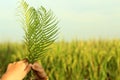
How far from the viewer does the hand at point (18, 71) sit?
1.56 m

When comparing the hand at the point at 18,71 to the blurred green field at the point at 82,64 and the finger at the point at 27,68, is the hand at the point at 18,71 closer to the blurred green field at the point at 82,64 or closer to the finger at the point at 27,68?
the finger at the point at 27,68

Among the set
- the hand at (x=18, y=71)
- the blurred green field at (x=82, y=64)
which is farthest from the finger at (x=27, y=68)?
the blurred green field at (x=82, y=64)

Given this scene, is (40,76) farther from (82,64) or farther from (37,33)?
(82,64)

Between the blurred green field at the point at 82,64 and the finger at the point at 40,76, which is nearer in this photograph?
the finger at the point at 40,76

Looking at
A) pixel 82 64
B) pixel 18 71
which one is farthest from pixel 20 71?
pixel 82 64

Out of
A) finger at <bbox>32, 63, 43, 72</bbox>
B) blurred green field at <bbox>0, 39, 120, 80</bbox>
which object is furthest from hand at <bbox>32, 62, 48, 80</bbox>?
blurred green field at <bbox>0, 39, 120, 80</bbox>

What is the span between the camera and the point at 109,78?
21.2 ft

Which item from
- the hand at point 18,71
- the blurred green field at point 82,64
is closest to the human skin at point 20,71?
the hand at point 18,71

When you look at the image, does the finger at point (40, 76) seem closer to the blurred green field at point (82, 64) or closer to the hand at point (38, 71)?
the hand at point (38, 71)

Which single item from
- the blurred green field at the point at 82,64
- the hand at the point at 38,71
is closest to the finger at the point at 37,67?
the hand at the point at 38,71

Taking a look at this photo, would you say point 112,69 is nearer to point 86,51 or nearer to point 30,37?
point 86,51

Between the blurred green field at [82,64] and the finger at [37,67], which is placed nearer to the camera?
the finger at [37,67]

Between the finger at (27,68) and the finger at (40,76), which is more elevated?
the finger at (27,68)

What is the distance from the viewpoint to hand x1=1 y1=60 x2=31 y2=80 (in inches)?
61.5
